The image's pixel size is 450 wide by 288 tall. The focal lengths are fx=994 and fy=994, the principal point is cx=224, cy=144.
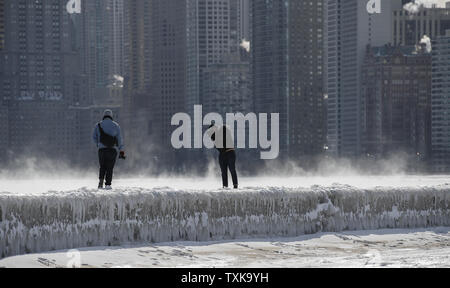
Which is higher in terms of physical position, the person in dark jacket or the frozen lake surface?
the person in dark jacket

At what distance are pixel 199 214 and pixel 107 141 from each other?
11.2 ft

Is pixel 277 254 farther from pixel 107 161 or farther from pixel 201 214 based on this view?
pixel 107 161

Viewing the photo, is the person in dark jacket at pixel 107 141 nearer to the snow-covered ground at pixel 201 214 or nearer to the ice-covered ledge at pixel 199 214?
the snow-covered ground at pixel 201 214

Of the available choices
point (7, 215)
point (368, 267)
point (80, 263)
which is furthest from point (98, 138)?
point (368, 267)

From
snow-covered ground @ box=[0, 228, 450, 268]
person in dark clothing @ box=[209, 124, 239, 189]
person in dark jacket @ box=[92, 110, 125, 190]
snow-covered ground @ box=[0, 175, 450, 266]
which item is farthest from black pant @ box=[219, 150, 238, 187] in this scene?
snow-covered ground @ box=[0, 228, 450, 268]

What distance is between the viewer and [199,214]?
18.0 m

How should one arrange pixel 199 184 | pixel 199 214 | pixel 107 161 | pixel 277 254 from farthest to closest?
pixel 199 184 → pixel 107 161 → pixel 199 214 → pixel 277 254

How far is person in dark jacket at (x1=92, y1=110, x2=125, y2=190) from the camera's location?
2038 centimetres

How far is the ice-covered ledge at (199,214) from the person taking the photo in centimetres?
1638

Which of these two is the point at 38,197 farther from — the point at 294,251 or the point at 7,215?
the point at 294,251

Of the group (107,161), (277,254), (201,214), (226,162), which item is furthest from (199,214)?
(226,162)

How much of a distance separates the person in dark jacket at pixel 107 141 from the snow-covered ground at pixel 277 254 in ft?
12.0

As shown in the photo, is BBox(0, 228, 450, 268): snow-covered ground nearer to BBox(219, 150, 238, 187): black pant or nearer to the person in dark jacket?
the person in dark jacket

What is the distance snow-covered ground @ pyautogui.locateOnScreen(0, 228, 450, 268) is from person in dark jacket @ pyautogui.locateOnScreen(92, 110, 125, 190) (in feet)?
12.0
